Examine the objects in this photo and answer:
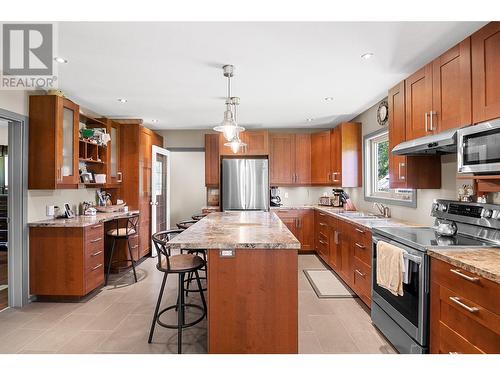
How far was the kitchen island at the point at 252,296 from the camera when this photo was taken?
1.80 meters

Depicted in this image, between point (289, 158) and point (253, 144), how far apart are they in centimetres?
75

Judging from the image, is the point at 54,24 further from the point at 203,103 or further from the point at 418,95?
the point at 418,95

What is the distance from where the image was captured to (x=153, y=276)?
3.86 m

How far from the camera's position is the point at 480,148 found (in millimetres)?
1750

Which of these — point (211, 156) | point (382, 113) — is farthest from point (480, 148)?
point (211, 156)

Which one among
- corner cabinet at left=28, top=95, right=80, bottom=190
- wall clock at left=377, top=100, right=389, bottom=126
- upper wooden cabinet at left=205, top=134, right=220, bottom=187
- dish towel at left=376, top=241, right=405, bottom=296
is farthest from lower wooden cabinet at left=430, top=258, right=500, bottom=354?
upper wooden cabinet at left=205, top=134, right=220, bottom=187

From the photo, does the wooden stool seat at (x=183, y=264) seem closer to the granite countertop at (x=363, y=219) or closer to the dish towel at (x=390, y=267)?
the dish towel at (x=390, y=267)

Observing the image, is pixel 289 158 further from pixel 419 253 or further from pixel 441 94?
pixel 419 253

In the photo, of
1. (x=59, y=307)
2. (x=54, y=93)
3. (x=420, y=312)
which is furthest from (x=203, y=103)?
(x=420, y=312)

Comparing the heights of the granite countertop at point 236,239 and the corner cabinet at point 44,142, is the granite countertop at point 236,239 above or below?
below

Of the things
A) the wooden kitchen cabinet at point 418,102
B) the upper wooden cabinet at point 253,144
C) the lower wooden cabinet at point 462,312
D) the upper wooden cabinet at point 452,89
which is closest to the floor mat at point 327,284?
the lower wooden cabinet at point 462,312

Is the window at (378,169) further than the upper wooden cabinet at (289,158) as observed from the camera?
No
